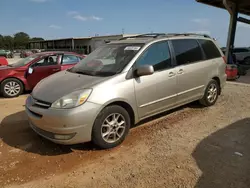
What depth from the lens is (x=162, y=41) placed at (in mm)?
4309

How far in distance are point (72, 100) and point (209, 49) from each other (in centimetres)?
365

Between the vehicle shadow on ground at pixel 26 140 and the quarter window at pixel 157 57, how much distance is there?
5.58 ft

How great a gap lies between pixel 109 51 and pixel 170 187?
2729mm

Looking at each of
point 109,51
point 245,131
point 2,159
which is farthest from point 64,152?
point 245,131

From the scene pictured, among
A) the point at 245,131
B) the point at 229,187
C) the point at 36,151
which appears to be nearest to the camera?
the point at 229,187

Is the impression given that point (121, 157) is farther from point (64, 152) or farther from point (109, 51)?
point (109, 51)

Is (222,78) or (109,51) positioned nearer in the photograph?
(109,51)

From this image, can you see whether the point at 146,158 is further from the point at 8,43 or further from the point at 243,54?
the point at 8,43

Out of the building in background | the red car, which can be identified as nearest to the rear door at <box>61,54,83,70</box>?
the red car

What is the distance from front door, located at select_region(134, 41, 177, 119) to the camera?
382cm

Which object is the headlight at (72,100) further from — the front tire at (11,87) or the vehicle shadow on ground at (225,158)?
the front tire at (11,87)

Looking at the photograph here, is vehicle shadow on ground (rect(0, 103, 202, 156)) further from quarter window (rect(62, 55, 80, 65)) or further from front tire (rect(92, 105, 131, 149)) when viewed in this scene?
quarter window (rect(62, 55, 80, 65))

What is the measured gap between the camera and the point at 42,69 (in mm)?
7410

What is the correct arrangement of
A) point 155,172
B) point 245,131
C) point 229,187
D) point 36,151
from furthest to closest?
point 245,131 → point 36,151 → point 155,172 → point 229,187
